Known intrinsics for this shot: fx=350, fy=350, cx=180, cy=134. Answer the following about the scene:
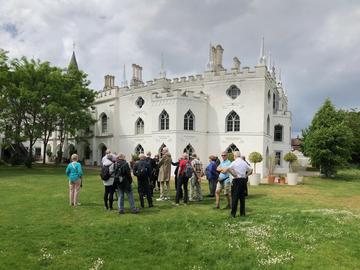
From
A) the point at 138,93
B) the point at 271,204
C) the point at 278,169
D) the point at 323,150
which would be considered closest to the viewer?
the point at 271,204

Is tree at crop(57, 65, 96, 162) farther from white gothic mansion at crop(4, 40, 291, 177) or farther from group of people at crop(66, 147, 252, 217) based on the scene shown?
group of people at crop(66, 147, 252, 217)

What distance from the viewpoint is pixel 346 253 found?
773 cm

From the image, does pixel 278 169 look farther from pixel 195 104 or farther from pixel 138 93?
pixel 138 93

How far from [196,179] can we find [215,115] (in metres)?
19.6

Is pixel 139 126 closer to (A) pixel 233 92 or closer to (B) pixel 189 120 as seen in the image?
(B) pixel 189 120

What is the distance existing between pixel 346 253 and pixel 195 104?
2604cm

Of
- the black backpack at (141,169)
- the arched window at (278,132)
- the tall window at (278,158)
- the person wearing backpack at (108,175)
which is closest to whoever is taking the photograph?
the person wearing backpack at (108,175)

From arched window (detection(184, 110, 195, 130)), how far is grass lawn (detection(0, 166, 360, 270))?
20304mm

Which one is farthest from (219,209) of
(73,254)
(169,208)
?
(73,254)

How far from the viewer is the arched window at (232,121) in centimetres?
3272

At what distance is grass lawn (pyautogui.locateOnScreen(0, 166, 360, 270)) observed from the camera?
7.29 metres

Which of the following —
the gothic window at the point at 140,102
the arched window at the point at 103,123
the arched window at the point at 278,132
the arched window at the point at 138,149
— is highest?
the gothic window at the point at 140,102

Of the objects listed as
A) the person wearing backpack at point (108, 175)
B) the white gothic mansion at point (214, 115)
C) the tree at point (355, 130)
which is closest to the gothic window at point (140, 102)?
Result: the white gothic mansion at point (214, 115)

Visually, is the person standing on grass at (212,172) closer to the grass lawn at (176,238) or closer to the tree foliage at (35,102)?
the grass lawn at (176,238)
